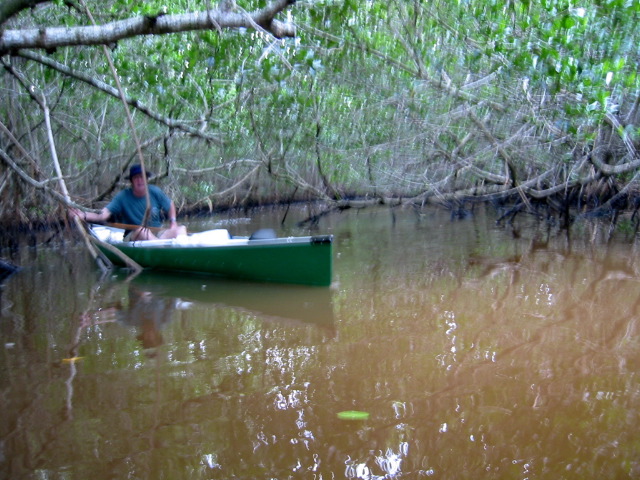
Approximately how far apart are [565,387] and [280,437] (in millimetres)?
1292

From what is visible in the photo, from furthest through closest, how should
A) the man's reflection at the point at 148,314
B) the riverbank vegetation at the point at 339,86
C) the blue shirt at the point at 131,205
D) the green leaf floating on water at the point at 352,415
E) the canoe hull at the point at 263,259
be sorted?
the blue shirt at the point at 131,205
the canoe hull at the point at 263,259
the riverbank vegetation at the point at 339,86
the man's reflection at the point at 148,314
the green leaf floating on water at the point at 352,415

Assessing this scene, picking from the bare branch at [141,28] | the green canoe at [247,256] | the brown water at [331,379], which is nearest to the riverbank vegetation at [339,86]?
the bare branch at [141,28]

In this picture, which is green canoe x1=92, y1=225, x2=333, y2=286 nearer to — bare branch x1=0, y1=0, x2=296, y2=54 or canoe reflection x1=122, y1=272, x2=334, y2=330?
canoe reflection x1=122, y1=272, x2=334, y2=330

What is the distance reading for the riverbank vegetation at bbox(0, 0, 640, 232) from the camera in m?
Result: 5.39

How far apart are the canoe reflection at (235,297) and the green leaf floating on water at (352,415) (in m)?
1.59

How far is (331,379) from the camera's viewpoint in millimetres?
3152

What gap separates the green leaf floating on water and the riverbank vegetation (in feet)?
7.66

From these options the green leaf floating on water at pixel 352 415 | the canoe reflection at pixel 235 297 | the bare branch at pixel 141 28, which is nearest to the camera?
the green leaf floating on water at pixel 352 415

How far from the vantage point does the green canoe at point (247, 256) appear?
18.2 feet

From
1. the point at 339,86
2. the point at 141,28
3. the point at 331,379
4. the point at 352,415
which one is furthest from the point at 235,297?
the point at 339,86

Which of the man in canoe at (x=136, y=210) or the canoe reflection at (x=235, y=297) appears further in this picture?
the man in canoe at (x=136, y=210)

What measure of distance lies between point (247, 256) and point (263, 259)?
0.16m

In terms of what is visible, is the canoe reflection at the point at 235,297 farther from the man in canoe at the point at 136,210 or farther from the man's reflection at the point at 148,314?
the man in canoe at the point at 136,210

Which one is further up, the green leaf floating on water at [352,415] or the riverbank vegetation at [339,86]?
the riverbank vegetation at [339,86]
